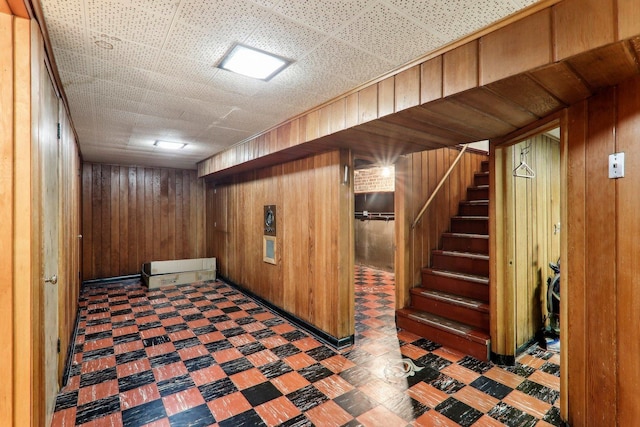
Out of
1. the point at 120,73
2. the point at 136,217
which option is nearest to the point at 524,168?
the point at 120,73

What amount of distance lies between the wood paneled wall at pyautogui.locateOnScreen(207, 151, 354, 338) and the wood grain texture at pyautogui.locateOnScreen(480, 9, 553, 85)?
73.7 inches

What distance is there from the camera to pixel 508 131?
8.85 feet

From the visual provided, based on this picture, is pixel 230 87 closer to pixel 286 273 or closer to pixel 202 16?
pixel 202 16

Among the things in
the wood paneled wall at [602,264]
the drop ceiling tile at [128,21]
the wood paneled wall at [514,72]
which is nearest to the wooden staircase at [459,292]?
the wood paneled wall at [602,264]

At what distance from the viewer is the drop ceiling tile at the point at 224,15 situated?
4.84ft

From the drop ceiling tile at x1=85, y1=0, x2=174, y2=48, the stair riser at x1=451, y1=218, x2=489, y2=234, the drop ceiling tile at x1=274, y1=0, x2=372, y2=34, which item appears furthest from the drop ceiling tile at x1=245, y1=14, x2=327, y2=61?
the stair riser at x1=451, y1=218, x2=489, y2=234

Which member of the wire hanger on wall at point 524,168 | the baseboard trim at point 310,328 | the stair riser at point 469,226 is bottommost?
the baseboard trim at point 310,328

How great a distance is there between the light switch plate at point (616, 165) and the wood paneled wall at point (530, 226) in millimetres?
1246

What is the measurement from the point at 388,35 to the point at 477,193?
380cm

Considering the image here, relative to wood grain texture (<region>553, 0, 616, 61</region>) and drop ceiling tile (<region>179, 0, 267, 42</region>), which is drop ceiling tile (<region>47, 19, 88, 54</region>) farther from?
wood grain texture (<region>553, 0, 616, 61</region>)

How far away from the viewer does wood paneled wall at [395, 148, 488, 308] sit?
4027 mm

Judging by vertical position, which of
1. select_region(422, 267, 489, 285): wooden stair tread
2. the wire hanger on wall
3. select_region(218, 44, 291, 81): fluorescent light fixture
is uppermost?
select_region(218, 44, 291, 81): fluorescent light fixture

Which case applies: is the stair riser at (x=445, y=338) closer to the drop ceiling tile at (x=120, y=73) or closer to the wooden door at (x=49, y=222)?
the wooden door at (x=49, y=222)

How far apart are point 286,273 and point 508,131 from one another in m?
3.05
